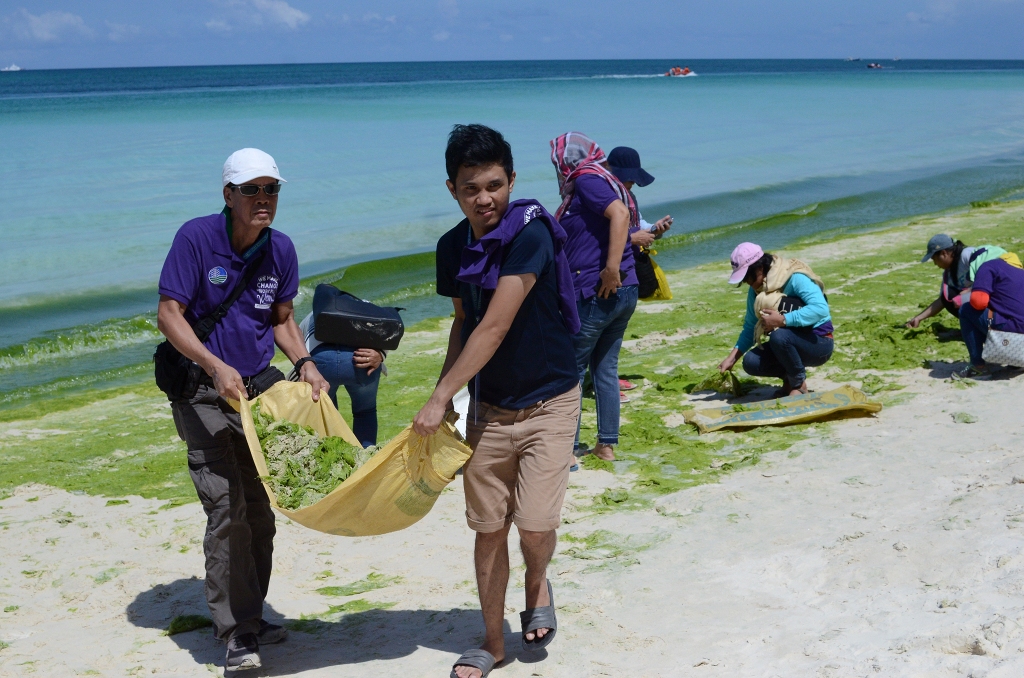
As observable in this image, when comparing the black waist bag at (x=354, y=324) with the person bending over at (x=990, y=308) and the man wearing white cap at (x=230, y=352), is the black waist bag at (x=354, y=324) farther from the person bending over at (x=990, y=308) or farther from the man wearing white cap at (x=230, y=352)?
the person bending over at (x=990, y=308)

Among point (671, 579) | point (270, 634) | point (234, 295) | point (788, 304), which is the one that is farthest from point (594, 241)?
point (270, 634)

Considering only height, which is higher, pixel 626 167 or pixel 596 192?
pixel 626 167

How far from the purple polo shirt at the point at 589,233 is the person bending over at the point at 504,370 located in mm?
1953

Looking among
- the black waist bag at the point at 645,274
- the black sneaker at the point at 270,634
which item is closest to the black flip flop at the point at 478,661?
the black sneaker at the point at 270,634

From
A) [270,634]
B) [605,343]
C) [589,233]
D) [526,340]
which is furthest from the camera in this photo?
[605,343]

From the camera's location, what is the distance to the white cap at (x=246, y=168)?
143 inches

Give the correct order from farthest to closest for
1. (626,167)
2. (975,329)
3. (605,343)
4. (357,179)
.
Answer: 1. (357,179)
2. (975,329)
3. (626,167)
4. (605,343)

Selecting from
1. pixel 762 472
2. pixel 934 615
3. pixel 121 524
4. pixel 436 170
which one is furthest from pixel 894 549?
pixel 436 170

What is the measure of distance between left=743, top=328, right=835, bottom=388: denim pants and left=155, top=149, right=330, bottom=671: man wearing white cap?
12.8 feet

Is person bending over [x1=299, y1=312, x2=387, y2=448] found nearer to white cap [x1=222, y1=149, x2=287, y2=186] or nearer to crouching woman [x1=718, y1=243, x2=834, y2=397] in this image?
→ white cap [x1=222, y1=149, x2=287, y2=186]

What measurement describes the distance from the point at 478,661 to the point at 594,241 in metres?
2.72

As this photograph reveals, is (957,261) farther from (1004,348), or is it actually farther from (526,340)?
(526,340)

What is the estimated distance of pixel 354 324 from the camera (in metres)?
5.36

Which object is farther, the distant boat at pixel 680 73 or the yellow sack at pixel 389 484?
the distant boat at pixel 680 73
